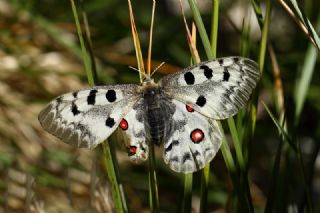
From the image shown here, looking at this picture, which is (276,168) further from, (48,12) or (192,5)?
(48,12)

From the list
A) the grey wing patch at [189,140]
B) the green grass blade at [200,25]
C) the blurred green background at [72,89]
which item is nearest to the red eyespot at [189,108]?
the grey wing patch at [189,140]

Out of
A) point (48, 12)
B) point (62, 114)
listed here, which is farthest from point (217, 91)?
point (48, 12)

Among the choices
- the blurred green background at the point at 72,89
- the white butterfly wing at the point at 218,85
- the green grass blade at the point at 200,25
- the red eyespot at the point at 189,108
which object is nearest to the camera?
the green grass blade at the point at 200,25

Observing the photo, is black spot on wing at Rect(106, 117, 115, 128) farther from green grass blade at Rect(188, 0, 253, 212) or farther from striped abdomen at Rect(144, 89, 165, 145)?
green grass blade at Rect(188, 0, 253, 212)

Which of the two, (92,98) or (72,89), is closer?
(92,98)

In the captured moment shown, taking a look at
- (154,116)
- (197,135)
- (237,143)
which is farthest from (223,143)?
(154,116)

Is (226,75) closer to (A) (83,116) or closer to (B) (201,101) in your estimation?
(B) (201,101)

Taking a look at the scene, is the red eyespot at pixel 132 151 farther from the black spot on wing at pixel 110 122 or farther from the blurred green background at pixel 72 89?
A: the blurred green background at pixel 72 89
